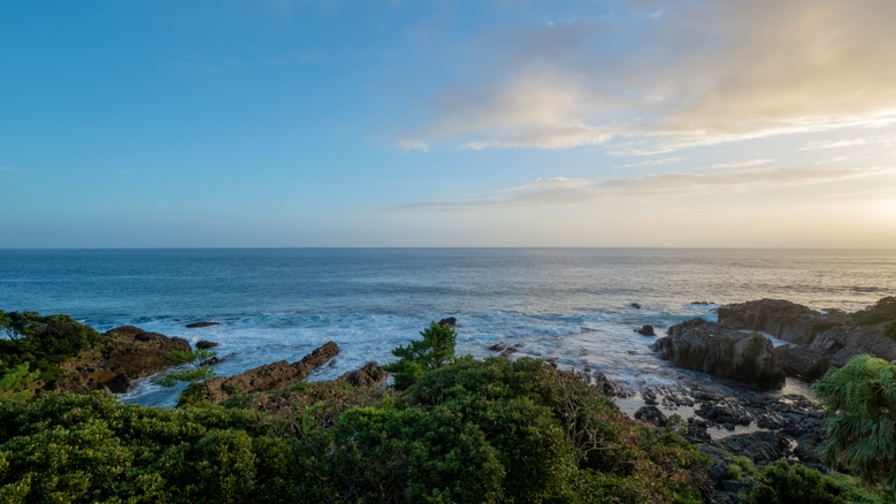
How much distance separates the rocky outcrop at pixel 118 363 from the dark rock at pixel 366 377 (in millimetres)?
13726

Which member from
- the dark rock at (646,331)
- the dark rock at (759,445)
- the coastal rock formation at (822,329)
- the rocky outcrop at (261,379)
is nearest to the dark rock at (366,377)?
the rocky outcrop at (261,379)

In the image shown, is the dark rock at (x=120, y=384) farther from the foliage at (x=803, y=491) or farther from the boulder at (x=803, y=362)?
the boulder at (x=803, y=362)

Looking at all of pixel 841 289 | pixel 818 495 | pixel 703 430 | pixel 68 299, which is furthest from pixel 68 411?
pixel 841 289

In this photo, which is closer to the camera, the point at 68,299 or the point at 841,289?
the point at 68,299

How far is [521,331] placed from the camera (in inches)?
1587

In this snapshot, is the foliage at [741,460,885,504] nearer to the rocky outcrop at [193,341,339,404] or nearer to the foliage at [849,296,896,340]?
the rocky outcrop at [193,341,339,404]

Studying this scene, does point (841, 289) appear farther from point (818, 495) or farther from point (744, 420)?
point (818, 495)

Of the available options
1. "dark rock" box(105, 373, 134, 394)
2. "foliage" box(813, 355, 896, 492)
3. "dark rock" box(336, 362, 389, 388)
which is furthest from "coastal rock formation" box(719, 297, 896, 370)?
"dark rock" box(105, 373, 134, 394)

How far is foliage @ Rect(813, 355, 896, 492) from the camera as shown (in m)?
8.62

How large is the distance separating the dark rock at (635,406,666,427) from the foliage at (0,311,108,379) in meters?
34.3

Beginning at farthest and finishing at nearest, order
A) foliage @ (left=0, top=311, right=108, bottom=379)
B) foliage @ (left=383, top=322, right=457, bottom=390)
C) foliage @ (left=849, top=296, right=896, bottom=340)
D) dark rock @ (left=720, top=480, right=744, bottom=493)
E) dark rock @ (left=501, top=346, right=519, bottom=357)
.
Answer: dark rock @ (left=501, top=346, right=519, bottom=357) < foliage @ (left=849, top=296, right=896, bottom=340) < foliage @ (left=0, top=311, right=108, bottom=379) < foliage @ (left=383, top=322, right=457, bottom=390) < dark rock @ (left=720, top=480, right=744, bottom=493)

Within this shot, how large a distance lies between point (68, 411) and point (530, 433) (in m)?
9.41

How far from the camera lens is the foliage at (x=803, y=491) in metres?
10.4

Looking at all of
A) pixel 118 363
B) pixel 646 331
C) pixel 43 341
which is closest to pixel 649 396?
pixel 646 331
